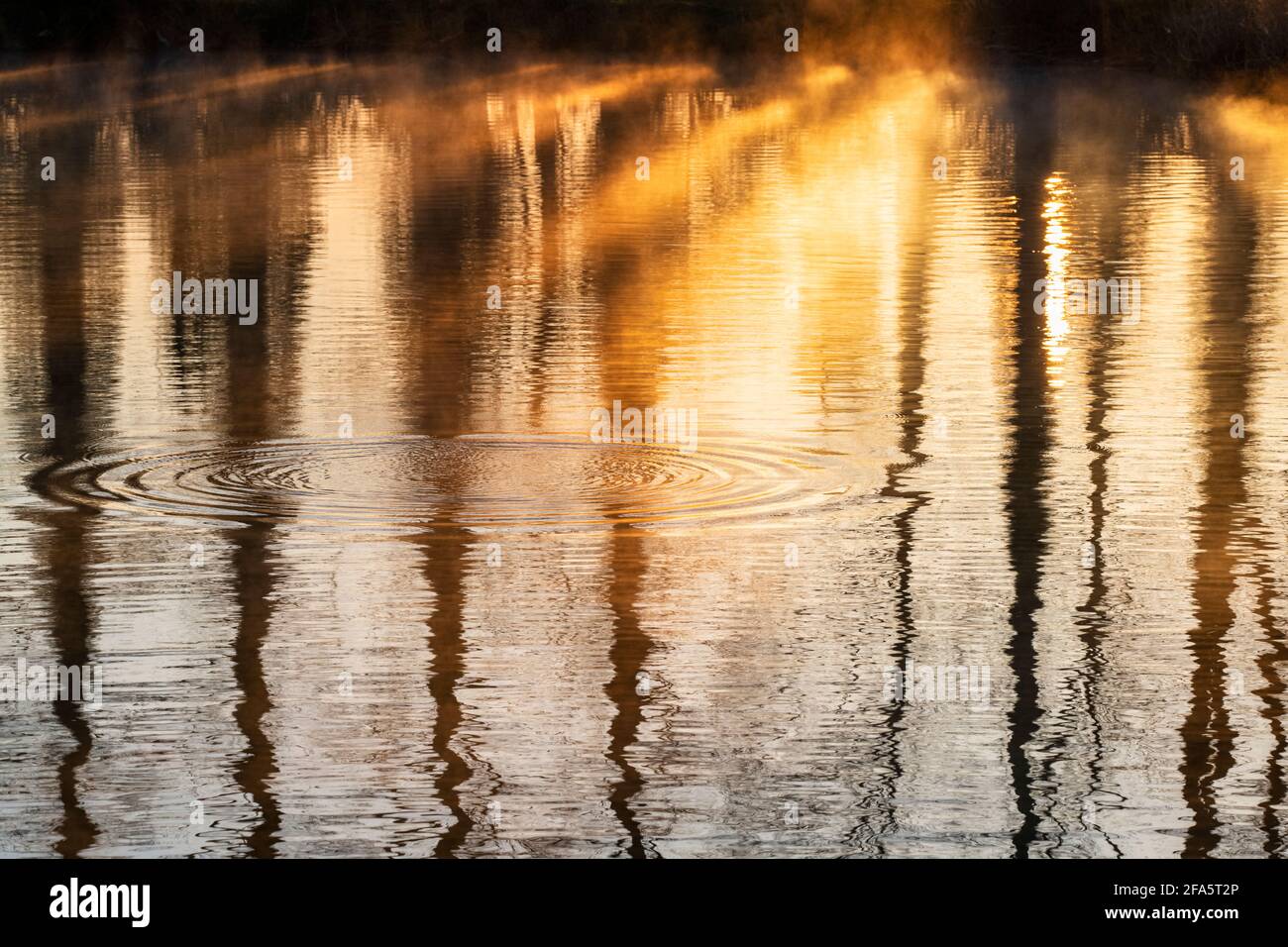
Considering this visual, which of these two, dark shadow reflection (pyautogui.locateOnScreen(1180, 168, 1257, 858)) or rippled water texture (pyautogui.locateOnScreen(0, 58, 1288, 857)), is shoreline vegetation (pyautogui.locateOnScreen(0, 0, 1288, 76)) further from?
dark shadow reflection (pyautogui.locateOnScreen(1180, 168, 1257, 858))

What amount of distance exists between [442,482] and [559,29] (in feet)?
181

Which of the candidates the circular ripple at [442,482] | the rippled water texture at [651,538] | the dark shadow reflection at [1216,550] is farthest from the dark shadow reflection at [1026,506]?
the circular ripple at [442,482]

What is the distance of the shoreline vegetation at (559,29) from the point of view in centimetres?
6297

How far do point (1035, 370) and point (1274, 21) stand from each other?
35.2 m

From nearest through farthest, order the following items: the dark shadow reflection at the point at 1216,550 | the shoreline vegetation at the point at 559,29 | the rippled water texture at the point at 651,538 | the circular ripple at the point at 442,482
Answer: the rippled water texture at the point at 651,538
the dark shadow reflection at the point at 1216,550
the circular ripple at the point at 442,482
the shoreline vegetation at the point at 559,29

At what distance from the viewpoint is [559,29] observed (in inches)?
2621

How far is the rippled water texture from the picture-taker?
305 inches

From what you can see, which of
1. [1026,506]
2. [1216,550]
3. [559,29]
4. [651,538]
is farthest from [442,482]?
[559,29]

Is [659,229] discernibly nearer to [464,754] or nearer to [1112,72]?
[464,754]

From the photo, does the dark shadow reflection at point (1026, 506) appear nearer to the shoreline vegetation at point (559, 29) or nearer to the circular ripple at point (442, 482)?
the circular ripple at point (442, 482)

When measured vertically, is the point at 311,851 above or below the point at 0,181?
below

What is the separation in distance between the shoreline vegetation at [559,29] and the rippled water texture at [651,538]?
37.5m
